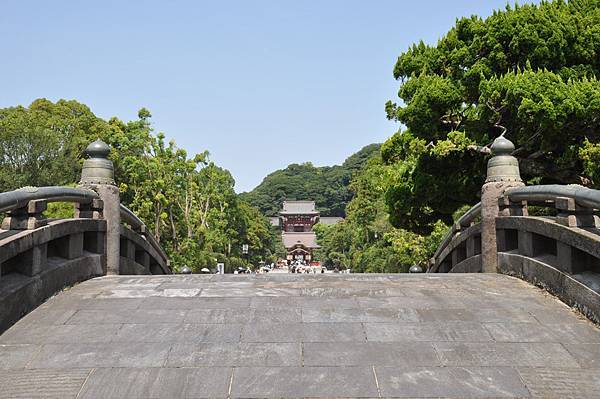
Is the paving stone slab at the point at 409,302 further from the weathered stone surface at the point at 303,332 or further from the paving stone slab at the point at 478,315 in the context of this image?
the weathered stone surface at the point at 303,332

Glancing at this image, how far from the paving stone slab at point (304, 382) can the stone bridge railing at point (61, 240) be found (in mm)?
2165

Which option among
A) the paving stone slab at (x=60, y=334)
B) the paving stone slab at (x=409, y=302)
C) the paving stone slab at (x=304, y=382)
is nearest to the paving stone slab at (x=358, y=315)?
the paving stone slab at (x=409, y=302)

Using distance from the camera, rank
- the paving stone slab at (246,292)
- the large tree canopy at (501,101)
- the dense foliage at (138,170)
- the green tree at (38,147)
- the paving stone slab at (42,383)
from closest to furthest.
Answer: the paving stone slab at (42,383) → the paving stone slab at (246,292) → the large tree canopy at (501,101) → the dense foliage at (138,170) → the green tree at (38,147)

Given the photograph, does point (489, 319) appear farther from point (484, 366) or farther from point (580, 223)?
point (580, 223)

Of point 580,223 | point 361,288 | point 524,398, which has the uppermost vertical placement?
point 580,223

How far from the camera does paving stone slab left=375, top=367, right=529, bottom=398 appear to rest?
12.1 ft

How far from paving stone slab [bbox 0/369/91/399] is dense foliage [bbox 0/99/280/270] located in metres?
19.3

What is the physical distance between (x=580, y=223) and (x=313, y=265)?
7950cm

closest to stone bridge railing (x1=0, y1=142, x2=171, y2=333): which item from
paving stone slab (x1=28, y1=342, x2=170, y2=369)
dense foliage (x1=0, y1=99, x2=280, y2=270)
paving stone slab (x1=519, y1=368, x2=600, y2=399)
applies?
paving stone slab (x1=28, y1=342, x2=170, y2=369)

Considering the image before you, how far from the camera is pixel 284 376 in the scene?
3926 mm

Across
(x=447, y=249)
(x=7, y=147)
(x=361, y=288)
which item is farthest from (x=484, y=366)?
(x=7, y=147)

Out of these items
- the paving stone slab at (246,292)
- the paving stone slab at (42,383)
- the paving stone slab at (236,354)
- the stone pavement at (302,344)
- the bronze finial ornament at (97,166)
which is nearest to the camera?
the paving stone slab at (42,383)

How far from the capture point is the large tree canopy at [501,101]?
41.7 feet

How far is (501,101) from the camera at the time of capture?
43.3 feet
